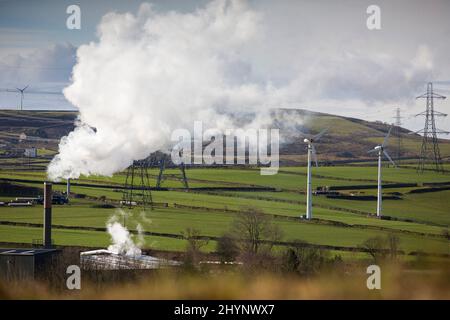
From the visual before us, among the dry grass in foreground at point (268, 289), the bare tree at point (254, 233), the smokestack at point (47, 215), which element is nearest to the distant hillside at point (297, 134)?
the bare tree at point (254, 233)

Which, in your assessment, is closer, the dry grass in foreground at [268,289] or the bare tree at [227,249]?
the dry grass in foreground at [268,289]

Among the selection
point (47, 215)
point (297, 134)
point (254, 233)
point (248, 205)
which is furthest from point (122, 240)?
point (297, 134)

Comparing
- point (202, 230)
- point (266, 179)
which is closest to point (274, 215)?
point (202, 230)

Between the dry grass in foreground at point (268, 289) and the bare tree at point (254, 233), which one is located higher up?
the dry grass in foreground at point (268, 289)

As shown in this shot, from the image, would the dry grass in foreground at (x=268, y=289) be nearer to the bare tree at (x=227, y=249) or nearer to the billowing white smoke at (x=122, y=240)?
the bare tree at (x=227, y=249)

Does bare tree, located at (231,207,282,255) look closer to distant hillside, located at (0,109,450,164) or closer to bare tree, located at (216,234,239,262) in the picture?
bare tree, located at (216,234,239,262)

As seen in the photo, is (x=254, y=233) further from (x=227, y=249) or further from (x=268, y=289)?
(x=268, y=289)

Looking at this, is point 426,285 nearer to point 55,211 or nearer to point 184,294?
point 184,294

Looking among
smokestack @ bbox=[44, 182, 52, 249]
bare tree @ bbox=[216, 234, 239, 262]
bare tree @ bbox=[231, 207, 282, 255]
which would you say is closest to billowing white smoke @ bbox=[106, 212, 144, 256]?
smokestack @ bbox=[44, 182, 52, 249]
